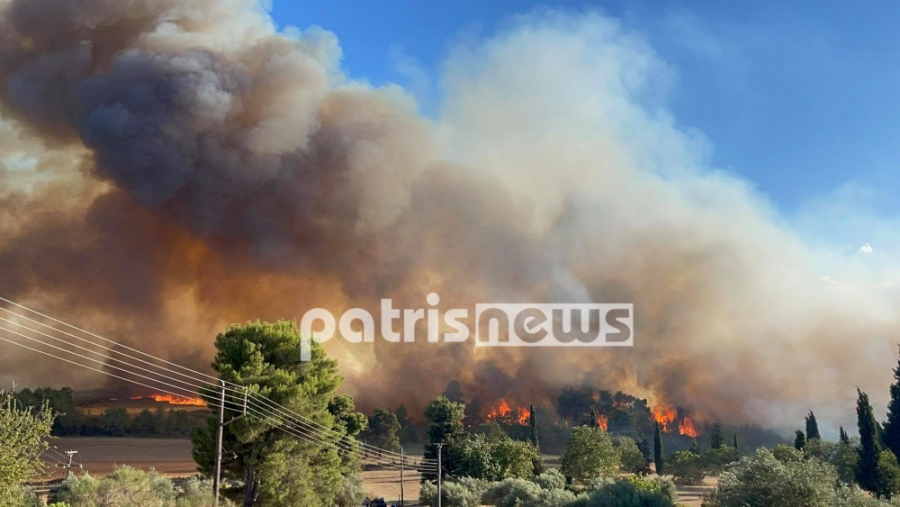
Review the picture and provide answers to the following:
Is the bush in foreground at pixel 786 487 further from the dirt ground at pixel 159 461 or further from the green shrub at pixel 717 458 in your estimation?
the green shrub at pixel 717 458

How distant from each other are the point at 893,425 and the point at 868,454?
7595 mm

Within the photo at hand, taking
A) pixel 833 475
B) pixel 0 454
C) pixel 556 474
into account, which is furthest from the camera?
pixel 556 474

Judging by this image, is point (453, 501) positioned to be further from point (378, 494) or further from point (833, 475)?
point (833, 475)

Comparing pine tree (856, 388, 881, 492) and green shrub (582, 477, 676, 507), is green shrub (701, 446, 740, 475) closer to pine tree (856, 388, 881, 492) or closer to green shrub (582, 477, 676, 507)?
pine tree (856, 388, 881, 492)

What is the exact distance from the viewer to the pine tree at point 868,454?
106 feet

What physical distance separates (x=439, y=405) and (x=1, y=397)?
3211cm

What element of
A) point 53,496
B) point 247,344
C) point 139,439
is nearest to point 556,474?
point 247,344

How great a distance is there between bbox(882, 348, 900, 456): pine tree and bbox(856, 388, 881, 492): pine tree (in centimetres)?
604

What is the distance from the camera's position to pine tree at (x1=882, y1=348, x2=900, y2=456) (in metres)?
37.8

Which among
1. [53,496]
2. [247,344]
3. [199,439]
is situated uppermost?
[247,344]

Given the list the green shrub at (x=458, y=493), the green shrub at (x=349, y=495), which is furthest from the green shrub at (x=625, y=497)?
the green shrub at (x=349, y=495)

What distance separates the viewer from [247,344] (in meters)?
20.8

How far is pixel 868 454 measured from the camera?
32875mm

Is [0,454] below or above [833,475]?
above
